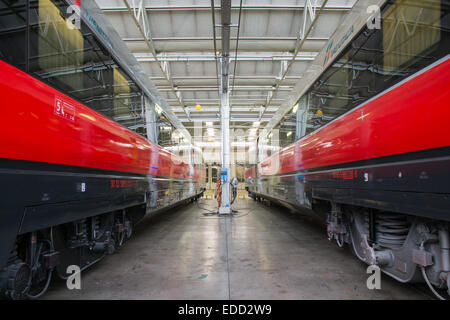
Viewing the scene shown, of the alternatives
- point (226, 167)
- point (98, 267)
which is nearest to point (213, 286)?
point (98, 267)

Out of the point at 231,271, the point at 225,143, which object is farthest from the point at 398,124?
the point at 225,143

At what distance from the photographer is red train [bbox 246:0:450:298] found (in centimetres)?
176

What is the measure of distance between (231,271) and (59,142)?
7.08 ft

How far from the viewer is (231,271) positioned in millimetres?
3109

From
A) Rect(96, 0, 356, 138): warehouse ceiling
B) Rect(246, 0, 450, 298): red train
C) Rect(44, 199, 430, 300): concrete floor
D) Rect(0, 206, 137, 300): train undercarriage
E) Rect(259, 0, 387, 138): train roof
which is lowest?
Rect(44, 199, 430, 300): concrete floor

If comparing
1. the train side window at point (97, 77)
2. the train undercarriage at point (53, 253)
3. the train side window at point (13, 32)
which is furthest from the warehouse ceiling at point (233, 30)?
the train undercarriage at point (53, 253)

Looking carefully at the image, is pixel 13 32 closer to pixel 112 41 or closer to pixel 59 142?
pixel 59 142

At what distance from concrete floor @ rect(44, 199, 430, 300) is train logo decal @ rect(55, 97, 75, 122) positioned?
1.58 m

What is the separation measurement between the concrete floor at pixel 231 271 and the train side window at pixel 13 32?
6.51 feet

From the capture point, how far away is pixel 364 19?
271cm

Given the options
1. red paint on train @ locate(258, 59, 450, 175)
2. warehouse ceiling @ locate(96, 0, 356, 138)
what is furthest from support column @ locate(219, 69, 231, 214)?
red paint on train @ locate(258, 59, 450, 175)

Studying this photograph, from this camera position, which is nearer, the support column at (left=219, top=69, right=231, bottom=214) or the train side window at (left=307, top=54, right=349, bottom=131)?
the train side window at (left=307, top=54, right=349, bottom=131)

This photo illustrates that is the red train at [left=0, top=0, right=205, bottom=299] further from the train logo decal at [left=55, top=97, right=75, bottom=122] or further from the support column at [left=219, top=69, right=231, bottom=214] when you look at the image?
the support column at [left=219, top=69, right=231, bottom=214]

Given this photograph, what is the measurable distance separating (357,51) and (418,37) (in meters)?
0.90
